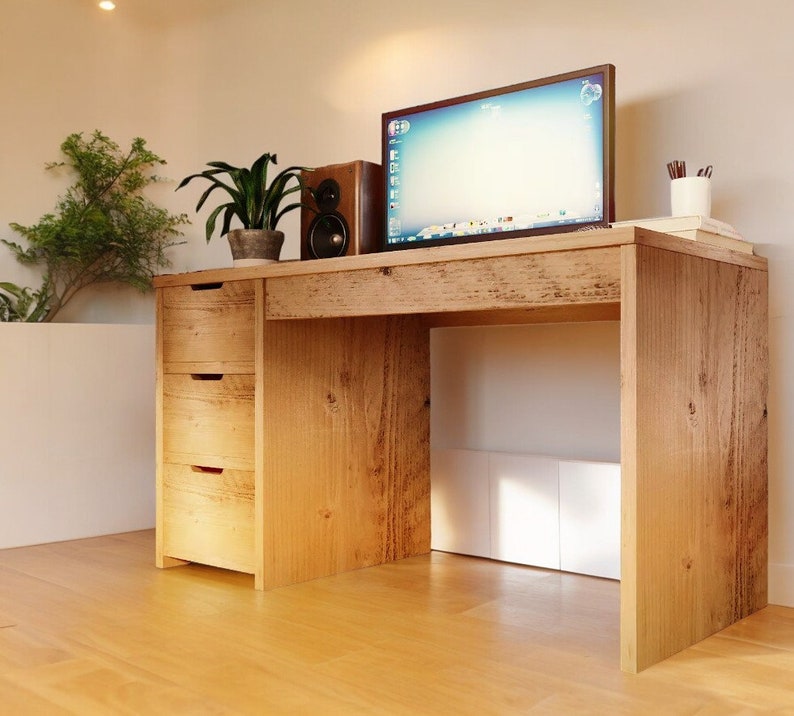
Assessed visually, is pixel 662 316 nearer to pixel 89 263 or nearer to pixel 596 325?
pixel 596 325

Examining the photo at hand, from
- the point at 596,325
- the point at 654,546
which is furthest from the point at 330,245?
the point at 654,546

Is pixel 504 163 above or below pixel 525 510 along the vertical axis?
above

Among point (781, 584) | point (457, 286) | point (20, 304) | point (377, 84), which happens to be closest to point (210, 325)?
point (457, 286)

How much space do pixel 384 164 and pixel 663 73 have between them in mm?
681

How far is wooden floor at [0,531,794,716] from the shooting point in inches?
54.2

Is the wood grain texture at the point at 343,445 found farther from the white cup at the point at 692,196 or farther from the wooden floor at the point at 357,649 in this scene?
the white cup at the point at 692,196

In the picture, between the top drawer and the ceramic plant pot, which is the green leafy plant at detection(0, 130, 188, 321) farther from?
the ceramic plant pot

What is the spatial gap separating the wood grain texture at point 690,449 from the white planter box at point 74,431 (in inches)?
69.9

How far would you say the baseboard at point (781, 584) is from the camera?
1953 mm

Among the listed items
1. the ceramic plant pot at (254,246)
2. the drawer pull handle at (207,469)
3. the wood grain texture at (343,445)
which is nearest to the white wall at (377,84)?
the wood grain texture at (343,445)

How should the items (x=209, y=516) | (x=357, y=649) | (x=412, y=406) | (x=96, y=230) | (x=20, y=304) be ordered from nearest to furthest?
(x=357, y=649) < (x=209, y=516) < (x=412, y=406) < (x=20, y=304) < (x=96, y=230)

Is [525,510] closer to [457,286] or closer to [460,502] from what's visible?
[460,502]

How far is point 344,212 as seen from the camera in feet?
7.36

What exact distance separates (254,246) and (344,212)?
23 centimetres
